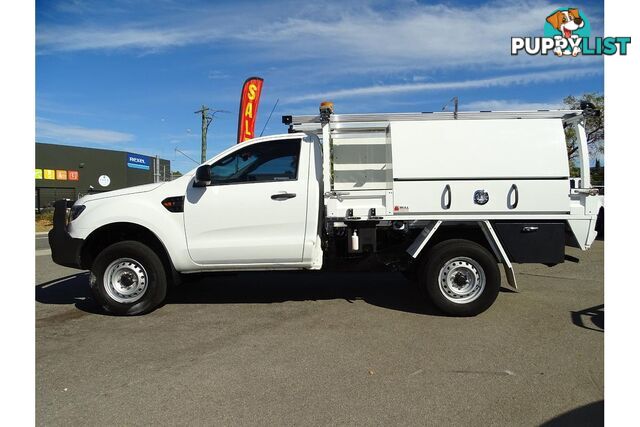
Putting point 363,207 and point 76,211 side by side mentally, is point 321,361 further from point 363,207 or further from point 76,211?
point 76,211

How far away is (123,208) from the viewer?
5.55 meters

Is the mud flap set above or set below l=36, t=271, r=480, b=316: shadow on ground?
above

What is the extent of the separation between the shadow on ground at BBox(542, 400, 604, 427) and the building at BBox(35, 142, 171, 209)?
3261 centimetres

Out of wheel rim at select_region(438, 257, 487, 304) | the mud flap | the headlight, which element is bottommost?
wheel rim at select_region(438, 257, 487, 304)

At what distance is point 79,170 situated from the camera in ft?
128

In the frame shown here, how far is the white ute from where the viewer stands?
212 inches

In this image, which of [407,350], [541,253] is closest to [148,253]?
[407,350]

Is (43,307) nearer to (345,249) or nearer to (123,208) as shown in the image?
(123,208)

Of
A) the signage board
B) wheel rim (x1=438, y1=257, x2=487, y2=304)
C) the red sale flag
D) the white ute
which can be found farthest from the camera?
the signage board

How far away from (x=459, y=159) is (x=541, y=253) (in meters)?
1.52

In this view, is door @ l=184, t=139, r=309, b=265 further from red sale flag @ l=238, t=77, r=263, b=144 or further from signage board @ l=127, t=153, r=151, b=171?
signage board @ l=127, t=153, r=151, b=171

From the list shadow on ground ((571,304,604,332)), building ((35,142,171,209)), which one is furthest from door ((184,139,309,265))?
building ((35,142,171,209))

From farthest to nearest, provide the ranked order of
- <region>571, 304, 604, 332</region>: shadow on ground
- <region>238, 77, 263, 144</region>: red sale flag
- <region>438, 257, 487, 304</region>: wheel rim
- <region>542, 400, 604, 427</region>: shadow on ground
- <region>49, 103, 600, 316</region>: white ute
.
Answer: <region>238, 77, 263, 144</region>: red sale flag
<region>438, 257, 487, 304</region>: wheel rim
<region>49, 103, 600, 316</region>: white ute
<region>571, 304, 604, 332</region>: shadow on ground
<region>542, 400, 604, 427</region>: shadow on ground

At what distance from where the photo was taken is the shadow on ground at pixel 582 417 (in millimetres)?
3115
